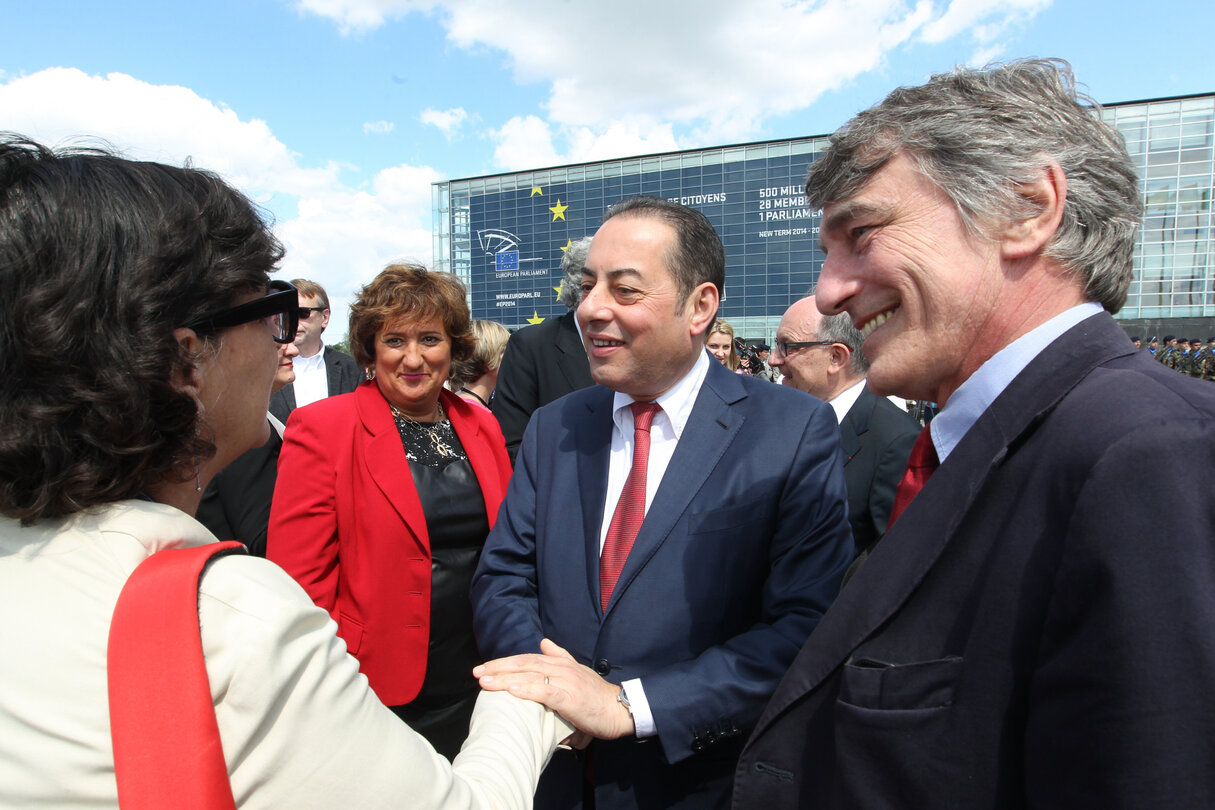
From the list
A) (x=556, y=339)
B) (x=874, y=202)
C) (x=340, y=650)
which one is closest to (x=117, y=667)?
(x=340, y=650)

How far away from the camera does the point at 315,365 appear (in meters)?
5.23

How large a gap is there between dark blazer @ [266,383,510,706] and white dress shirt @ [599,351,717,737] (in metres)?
1.00

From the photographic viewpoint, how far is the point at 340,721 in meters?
0.91

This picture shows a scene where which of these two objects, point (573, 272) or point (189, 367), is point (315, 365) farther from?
point (189, 367)

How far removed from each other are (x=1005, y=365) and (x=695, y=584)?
36.1 inches

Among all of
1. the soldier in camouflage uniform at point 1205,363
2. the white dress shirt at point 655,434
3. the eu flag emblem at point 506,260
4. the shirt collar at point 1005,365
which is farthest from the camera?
the eu flag emblem at point 506,260

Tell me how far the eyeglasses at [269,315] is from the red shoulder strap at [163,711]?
45 cm

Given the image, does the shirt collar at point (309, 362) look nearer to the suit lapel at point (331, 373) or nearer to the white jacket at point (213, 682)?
the suit lapel at point (331, 373)

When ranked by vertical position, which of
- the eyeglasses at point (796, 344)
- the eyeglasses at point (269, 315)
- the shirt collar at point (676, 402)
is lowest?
the shirt collar at point (676, 402)

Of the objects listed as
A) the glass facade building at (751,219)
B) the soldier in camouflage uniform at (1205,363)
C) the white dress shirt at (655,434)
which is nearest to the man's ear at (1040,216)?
the white dress shirt at (655,434)

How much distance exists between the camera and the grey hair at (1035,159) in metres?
1.16

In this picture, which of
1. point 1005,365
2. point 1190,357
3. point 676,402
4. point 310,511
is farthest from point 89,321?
point 1190,357

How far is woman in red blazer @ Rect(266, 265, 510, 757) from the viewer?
2584 mm

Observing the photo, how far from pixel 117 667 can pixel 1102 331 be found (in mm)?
1410
